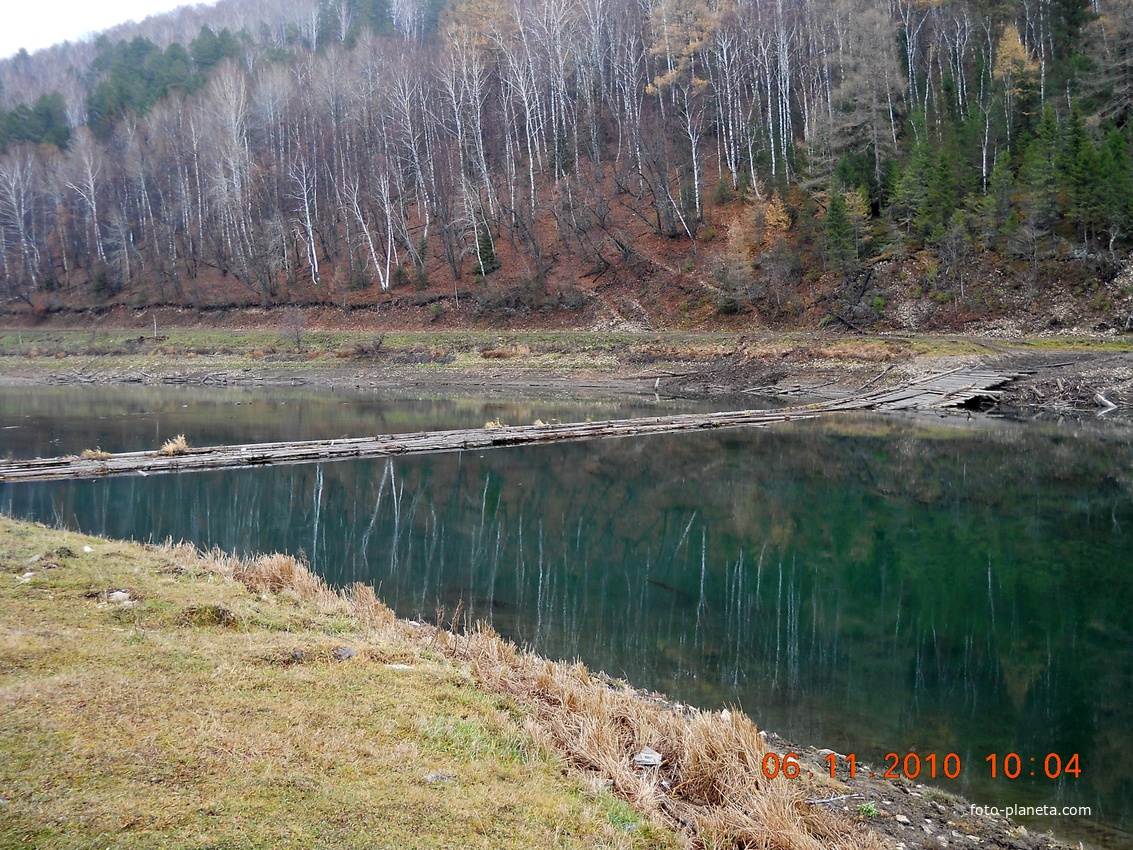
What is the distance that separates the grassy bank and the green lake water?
2.21 m

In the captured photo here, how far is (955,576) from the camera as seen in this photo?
44.4 feet

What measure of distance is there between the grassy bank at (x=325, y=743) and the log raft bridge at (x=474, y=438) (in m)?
14.1

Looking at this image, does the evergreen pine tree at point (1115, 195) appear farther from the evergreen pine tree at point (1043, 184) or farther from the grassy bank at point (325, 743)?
the grassy bank at point (325, 743)

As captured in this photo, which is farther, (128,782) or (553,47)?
(553,47)

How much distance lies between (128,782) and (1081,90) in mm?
58257

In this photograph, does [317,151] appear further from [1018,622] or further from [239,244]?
[1018,622]

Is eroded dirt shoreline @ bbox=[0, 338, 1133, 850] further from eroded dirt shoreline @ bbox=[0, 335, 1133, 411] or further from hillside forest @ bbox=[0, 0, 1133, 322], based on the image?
hillside forest @ bbox=[0, 0, 1133, 322]

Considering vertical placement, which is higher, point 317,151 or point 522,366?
point 317,151

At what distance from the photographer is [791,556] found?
14836 mm

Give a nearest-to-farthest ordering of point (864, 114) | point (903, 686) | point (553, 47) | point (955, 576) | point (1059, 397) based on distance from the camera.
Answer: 1. point (903, 686)
2. point (955, 576)
3. point (1059, 397)
4. point (864, 114)
5. point (553, 47)

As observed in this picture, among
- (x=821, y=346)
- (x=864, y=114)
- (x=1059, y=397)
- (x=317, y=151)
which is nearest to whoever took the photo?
(x=1059, y=397)

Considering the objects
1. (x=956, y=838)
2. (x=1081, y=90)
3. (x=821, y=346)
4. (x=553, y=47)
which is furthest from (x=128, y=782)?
(x=553, y=47)

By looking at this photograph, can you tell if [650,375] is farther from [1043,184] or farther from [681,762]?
[681,762]

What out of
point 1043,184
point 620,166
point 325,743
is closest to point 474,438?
point 325,743
